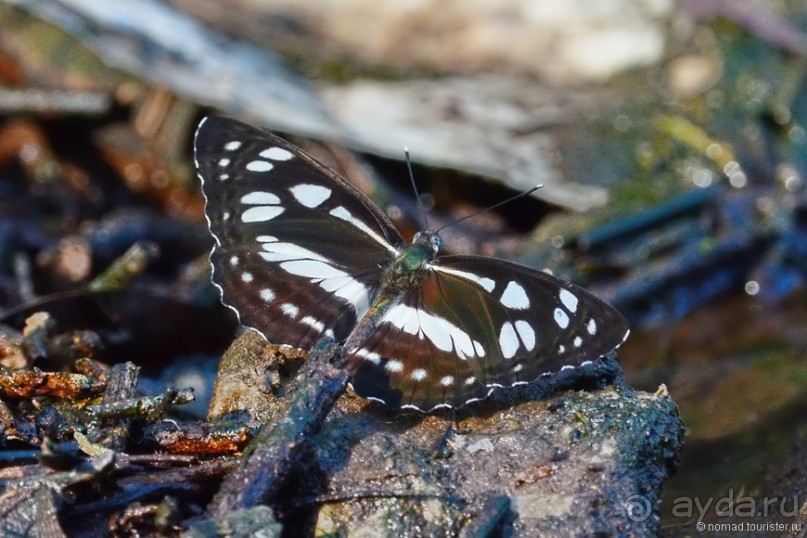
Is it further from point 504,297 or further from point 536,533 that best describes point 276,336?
point 536,533

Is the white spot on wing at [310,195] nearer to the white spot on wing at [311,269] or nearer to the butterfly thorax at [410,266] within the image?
the white spot on wing at [311,269]

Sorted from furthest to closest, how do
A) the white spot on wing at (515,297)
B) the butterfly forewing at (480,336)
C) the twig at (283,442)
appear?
the white spot on wing at (515,297) → the butterfly forewing at (480,336) → the twig at (283,442)

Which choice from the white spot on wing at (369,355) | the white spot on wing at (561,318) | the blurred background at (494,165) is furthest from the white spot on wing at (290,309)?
the blurred background at (494,165)

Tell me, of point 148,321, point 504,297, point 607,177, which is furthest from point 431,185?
point 504,297

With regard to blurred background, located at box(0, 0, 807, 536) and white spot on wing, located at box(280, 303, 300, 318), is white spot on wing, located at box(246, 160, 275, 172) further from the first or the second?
blurred background, located at box(0, 0, 807, 536)

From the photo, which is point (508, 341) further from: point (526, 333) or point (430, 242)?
point (430, 242)
